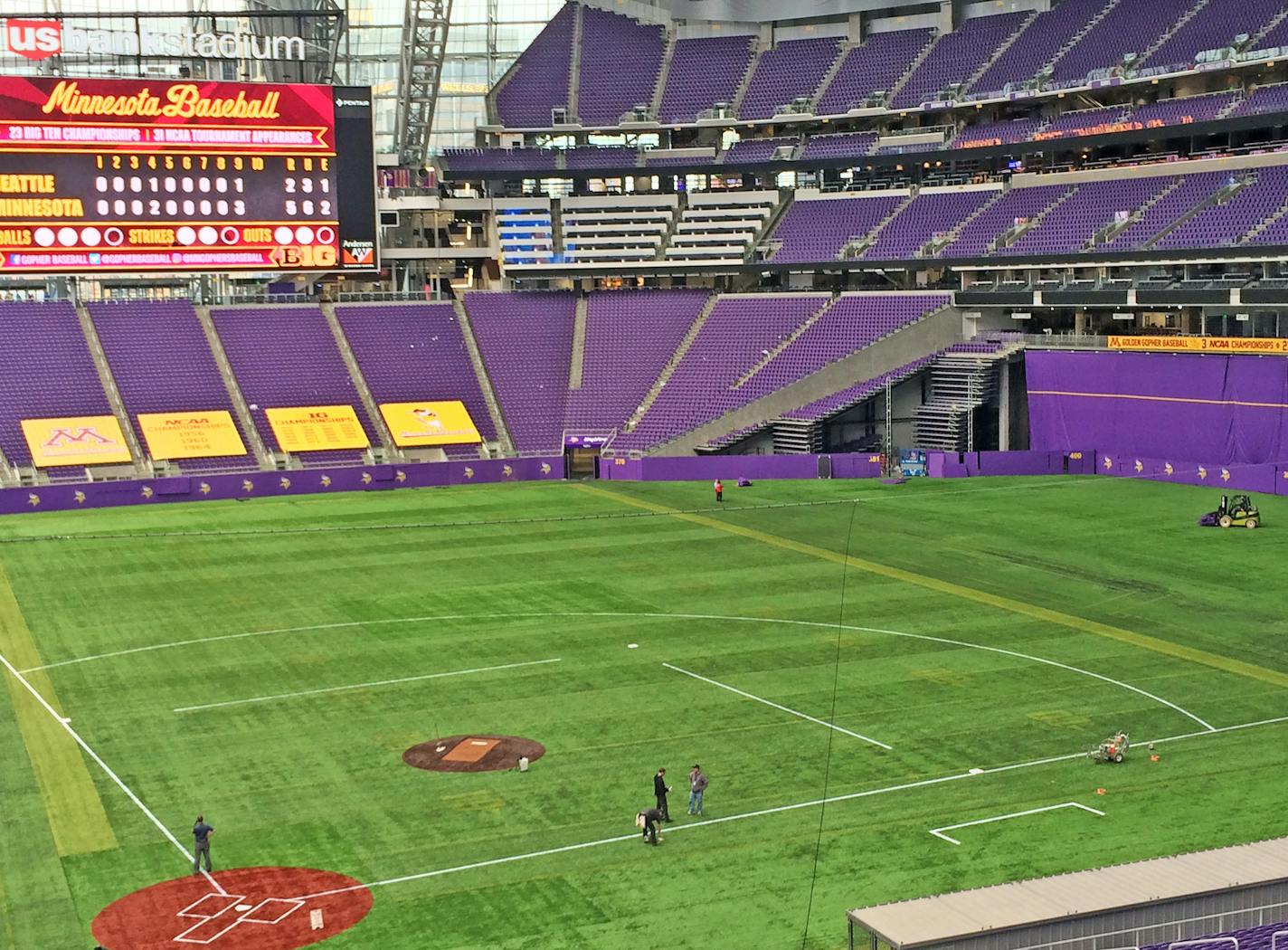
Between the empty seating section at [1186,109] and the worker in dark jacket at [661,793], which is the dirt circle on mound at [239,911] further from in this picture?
the empty seating section at [1186,109]

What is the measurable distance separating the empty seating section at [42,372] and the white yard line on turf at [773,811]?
5190cm

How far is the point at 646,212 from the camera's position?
9762 centimetres

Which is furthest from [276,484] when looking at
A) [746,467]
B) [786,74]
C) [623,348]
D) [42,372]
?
[786,74]

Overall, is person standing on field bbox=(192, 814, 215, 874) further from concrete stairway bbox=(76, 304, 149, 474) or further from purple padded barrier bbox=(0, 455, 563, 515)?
concrete stairway bbox=(76, 304, 149, 474)

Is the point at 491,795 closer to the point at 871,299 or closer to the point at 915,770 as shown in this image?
the point at 915,770

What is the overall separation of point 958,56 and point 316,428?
1692 inches

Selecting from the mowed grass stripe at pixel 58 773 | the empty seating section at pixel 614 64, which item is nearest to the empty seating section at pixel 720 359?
the empty seating section at pixel 614 64

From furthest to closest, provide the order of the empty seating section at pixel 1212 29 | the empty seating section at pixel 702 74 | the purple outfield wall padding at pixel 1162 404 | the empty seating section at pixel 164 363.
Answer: the empty seating section at pixel 702 74 → the empty seating section at pixel 1212 29 → the empty seating section at pixel 164 363 → the purple outfield wall padding at pixel 1162 404

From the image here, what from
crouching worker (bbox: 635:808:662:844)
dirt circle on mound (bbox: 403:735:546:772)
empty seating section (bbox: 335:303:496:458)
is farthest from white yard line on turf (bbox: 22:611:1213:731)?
empty seating section (bbox: 335:303:496:458)

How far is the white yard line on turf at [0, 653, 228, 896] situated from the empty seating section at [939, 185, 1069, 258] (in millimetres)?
56311

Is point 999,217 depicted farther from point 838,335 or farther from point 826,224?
point 826,224

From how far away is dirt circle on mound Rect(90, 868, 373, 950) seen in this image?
81.3 ft

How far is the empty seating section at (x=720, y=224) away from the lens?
9444 cm

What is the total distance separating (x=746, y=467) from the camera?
258 feet
